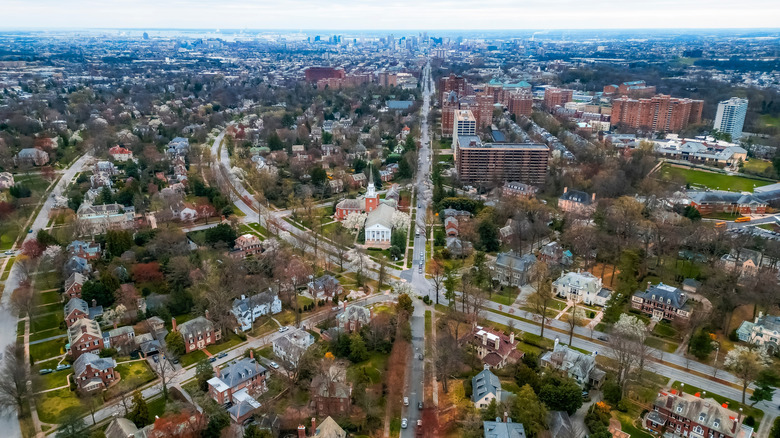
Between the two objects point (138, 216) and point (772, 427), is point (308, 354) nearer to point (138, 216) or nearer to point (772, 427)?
point (772, 427)

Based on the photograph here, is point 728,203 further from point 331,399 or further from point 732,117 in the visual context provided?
point 331,399

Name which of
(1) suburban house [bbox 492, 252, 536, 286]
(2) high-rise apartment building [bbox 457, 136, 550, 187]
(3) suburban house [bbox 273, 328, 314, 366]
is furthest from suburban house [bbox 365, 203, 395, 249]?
Result: (2) high-rise apartment building [bbox 457, 136, 550, 187]

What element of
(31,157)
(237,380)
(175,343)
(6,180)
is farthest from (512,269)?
(31,157)

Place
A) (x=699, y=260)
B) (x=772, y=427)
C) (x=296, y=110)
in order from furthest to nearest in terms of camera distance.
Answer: (x=296, y=110)
(x=699, y=260)
(x=772, y=427)

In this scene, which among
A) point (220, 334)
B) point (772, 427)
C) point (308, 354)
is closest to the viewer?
point (772, 427)

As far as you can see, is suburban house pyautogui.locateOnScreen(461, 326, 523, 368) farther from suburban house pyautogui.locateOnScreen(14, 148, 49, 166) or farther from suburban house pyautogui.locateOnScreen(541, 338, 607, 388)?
suburban house pyautogui.locateOnScreen(14, 148, 49, 166)

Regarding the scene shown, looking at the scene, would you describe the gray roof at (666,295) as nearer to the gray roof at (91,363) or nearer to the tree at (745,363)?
the tree at (745,363)

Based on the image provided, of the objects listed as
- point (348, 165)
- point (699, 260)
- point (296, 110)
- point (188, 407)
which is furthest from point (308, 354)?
point (296, 110)

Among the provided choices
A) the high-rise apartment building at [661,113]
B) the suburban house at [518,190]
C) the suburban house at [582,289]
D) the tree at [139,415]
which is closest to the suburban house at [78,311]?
the tree at [139,415]
